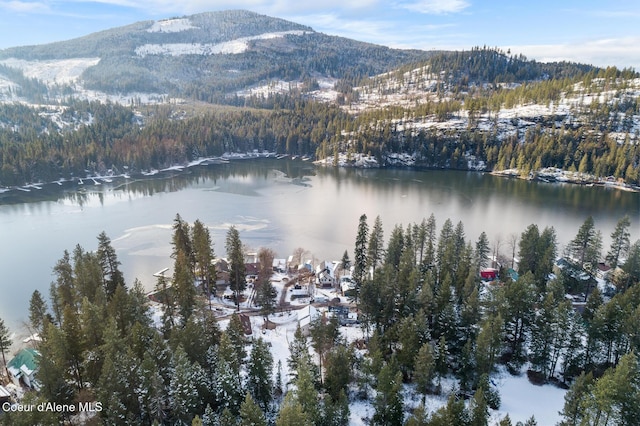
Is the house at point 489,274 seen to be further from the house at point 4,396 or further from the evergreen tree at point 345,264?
the house at point 4,396

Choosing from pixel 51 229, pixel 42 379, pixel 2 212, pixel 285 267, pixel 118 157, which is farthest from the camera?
pixel 118 157

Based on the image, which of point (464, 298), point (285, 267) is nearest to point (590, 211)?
point (464, 298)

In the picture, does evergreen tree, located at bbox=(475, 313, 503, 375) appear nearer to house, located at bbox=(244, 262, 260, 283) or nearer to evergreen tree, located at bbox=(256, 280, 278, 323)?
evergreen tree, located at bbox=(256, 280, 278, 323)

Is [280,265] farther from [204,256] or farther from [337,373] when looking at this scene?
[337,373]

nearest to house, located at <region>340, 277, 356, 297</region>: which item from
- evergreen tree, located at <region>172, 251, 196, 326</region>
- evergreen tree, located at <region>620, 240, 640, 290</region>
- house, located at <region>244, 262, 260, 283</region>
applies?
house, located at <region>244, 262, 260, 283</region>

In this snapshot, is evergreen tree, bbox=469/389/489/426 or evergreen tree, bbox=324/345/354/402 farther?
evergreen tree, bbox=324/345/354/402

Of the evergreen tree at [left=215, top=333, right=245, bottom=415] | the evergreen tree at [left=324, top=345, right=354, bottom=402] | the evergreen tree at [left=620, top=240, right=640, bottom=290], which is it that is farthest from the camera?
the evergreen tree at [left=620, top=240, right=640, bottom=290]

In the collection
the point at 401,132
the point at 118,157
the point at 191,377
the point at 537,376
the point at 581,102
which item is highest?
the point at 581,102

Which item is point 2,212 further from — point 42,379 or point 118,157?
point 42,379
